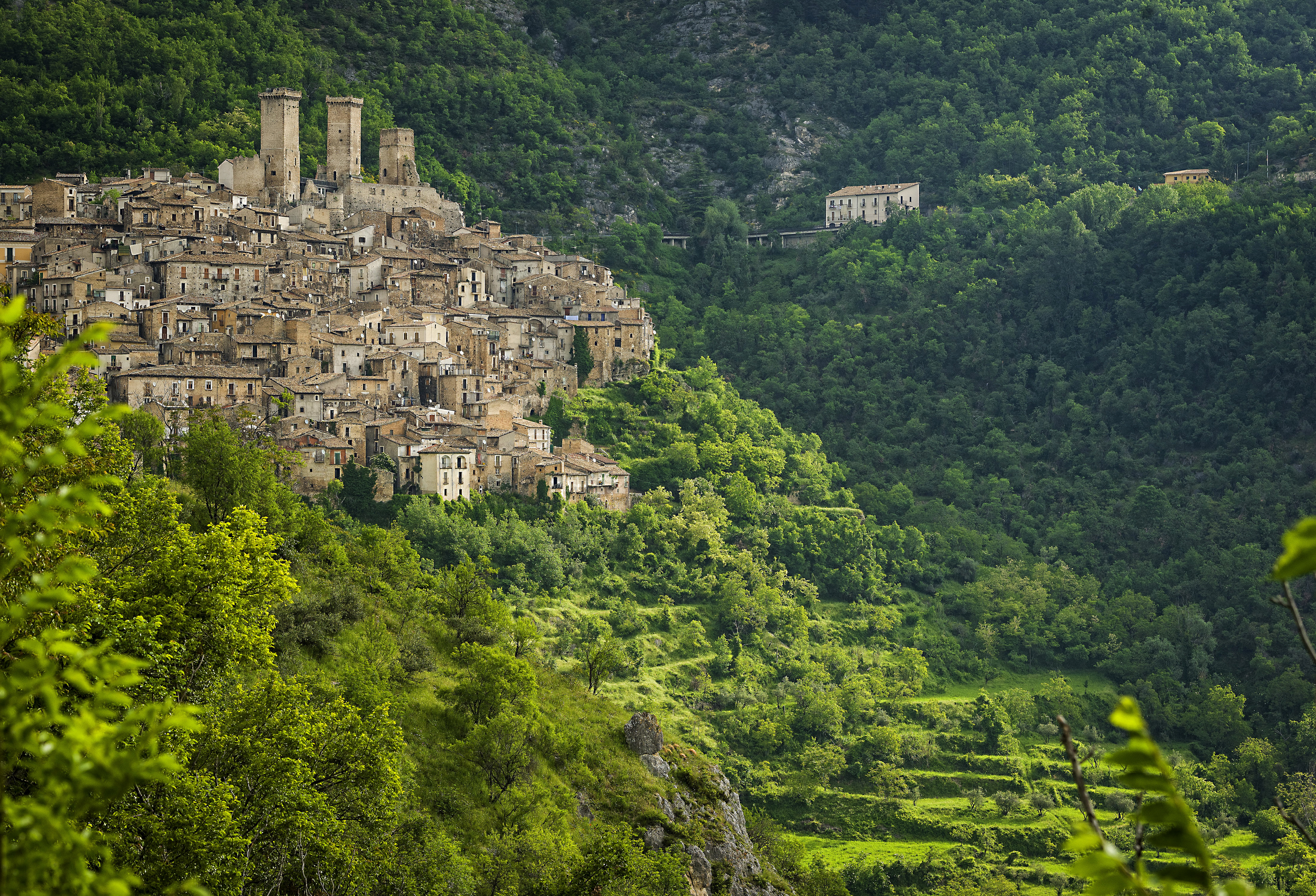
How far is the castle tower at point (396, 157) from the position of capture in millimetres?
83938

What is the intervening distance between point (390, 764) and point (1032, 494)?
66.3m

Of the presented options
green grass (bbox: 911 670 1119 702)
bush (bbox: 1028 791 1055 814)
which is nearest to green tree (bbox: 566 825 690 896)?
bush (bbox: 1028 791 1055 814)

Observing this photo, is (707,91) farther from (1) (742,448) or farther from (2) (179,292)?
(2) (179,292)

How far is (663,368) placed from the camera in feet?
256

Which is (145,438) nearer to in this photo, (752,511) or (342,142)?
(752,511)

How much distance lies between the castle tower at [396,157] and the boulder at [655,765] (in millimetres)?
50557

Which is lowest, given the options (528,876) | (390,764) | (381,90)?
(528,876)

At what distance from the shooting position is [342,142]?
8194 centimetres

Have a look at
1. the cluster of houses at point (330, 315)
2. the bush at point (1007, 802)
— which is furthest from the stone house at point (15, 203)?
the bush at point (1007, 802)

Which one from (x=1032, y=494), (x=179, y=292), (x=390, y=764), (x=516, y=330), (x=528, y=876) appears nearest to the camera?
(x=390, y=764)

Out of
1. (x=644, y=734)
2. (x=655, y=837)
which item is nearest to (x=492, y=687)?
(x=655, y=837)

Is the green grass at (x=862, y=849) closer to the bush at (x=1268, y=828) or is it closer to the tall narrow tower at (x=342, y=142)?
the bush at (x=1268, y=828)

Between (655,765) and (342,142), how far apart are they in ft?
170

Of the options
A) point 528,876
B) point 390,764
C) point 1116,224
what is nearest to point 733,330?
point 1116,224
